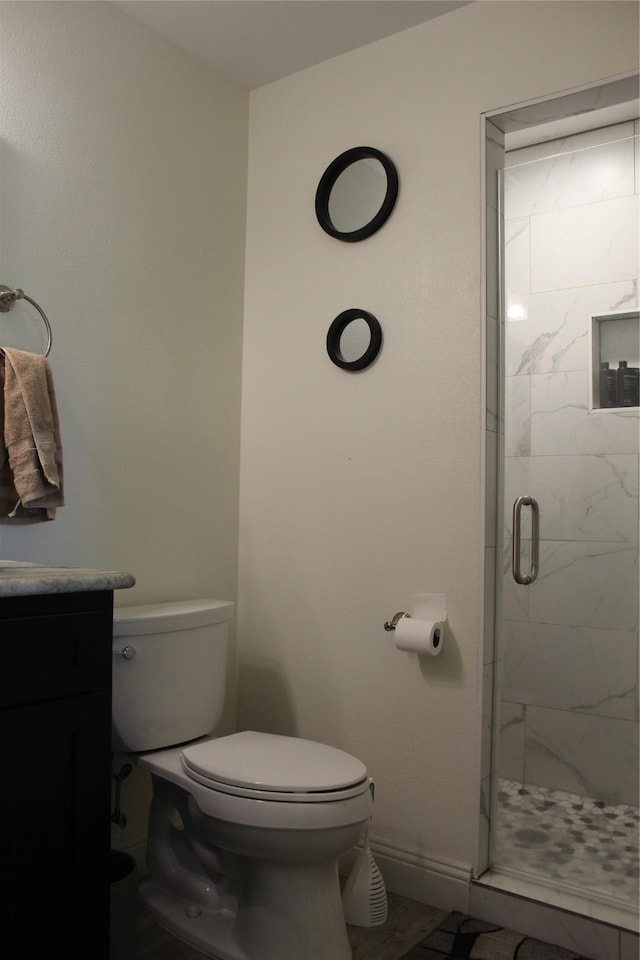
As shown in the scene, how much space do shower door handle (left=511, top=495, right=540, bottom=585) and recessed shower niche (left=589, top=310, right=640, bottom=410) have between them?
388 mm

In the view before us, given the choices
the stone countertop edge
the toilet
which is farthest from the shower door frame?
the stone countertop edge

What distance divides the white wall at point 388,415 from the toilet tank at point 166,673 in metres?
0.40

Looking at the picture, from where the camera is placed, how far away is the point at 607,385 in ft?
7.60

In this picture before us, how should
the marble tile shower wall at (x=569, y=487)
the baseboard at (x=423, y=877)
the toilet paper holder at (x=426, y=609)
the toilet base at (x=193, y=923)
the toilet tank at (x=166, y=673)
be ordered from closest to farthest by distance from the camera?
the toilet base at (x=193, y=923) → the toilet tank at (x=166, y=673) → the baseboard at (x=423, y=877) → the toilet paper holder at (x=426, y=609) → the marble tile shower wall at (x=569, y=487)

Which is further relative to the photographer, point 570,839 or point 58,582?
point 570,839

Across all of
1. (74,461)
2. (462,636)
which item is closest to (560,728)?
(462,636)

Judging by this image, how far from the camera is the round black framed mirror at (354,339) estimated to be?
2.35 m

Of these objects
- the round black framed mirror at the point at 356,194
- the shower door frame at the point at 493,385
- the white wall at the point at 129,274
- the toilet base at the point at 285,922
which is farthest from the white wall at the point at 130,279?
the shower door frame at the point at 493,385

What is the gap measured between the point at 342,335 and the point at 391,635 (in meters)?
0.93

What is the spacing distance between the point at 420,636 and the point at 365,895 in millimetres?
675

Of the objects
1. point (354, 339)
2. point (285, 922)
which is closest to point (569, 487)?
point (354, 339)

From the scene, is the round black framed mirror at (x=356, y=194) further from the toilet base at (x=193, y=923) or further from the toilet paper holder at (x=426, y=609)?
the toilet base at (x=193, y=923)

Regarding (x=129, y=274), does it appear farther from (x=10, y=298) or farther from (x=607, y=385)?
(x=607, y=385)

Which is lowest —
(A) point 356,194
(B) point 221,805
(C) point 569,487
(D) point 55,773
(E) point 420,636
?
(B) point 221,805
